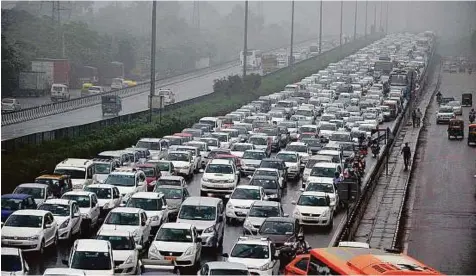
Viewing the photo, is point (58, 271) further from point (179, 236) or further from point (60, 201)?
point (60, 201)

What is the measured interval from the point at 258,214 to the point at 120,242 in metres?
6.23

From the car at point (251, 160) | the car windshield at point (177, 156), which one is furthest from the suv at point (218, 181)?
the car at point (251, 160)

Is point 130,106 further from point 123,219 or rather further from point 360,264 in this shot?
point 360,264

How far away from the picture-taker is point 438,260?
27094mm

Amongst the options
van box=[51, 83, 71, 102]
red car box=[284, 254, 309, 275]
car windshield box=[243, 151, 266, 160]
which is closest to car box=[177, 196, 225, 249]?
red car box=[284, 254, 309, 275]

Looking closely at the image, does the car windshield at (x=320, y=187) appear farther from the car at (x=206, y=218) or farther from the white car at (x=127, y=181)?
the car at (x=206, y=218)

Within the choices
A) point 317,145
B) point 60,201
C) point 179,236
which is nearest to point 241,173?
point 317,145

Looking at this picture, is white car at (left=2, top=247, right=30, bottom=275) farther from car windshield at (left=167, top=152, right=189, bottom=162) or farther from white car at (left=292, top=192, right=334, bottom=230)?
car windshield at (left=167, top=152, right=189, bottom=162)

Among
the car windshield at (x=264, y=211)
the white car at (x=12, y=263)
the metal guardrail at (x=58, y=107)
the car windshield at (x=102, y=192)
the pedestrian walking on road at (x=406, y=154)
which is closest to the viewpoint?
the white car at (x=12, y=263)

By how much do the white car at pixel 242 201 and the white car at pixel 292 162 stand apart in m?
9.33

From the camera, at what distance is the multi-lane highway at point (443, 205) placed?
27.8 metres

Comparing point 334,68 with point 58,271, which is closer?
point 58,271

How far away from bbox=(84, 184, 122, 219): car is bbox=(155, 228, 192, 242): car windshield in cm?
608

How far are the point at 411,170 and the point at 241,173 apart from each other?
30.9ft
